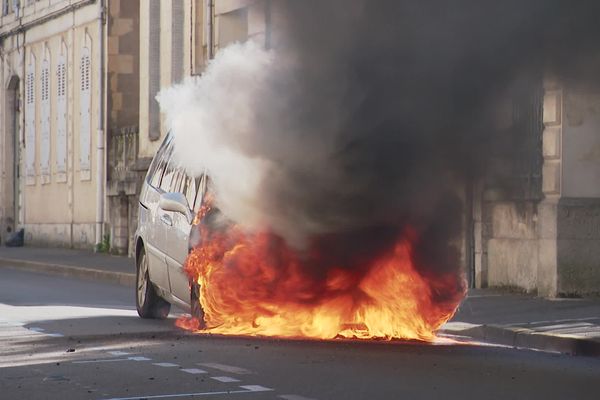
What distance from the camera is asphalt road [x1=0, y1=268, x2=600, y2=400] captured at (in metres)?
9.78

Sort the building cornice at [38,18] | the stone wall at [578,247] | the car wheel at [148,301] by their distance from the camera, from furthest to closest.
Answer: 1. the building cornice at [38,18]
2. the stone wall at [578,247]
3. the car wheel at [148,301]

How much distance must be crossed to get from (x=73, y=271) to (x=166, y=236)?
557 inches

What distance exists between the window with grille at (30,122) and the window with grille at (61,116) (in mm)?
2522

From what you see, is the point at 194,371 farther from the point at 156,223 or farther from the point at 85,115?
the point at 85,115

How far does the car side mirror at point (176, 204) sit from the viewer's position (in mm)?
14227

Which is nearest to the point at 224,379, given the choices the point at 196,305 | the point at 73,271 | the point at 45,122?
the point at 196,305

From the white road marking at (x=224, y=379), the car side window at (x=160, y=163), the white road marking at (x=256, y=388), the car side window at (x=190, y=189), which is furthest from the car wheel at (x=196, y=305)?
the white road marking at (x=256, y=388)

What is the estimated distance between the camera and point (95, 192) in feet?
123

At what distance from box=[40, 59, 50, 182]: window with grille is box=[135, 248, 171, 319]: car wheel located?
26.2 metres

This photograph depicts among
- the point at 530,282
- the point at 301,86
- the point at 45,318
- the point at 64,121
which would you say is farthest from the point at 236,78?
the point at 64,121

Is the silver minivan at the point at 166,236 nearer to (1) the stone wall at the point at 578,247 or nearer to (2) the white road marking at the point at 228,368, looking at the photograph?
(2) the white road marking at the point at 228,368

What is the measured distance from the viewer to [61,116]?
1608 inches

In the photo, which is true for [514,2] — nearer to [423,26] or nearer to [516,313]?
[423,26]

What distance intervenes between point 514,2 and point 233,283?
11.2ft
